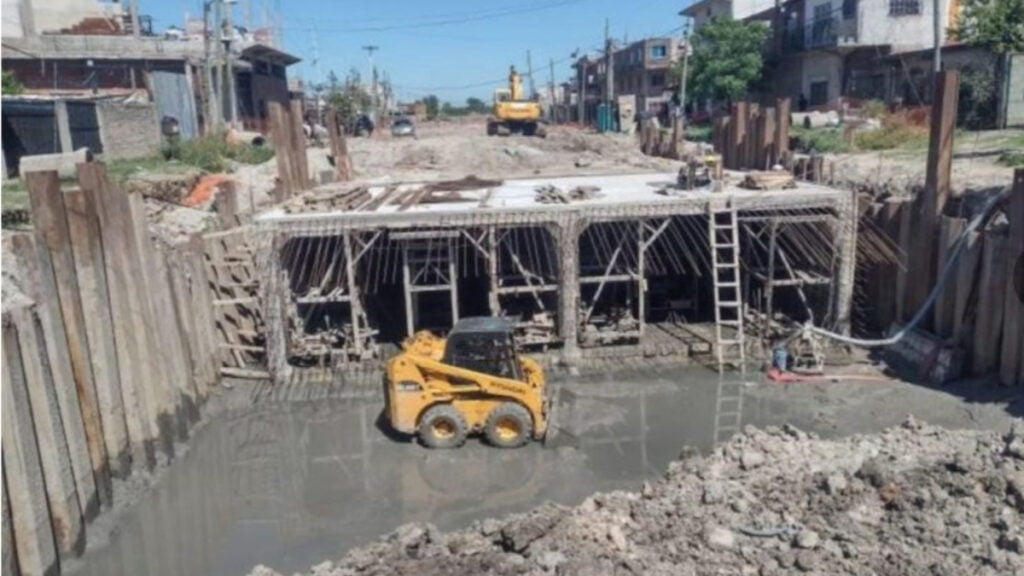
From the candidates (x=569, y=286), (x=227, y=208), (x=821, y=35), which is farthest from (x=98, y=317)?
(x=821, y=35)

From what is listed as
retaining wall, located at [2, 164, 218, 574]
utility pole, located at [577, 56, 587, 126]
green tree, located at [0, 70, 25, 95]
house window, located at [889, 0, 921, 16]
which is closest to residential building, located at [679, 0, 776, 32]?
utility pole, located at [577, 56, 587, 126]

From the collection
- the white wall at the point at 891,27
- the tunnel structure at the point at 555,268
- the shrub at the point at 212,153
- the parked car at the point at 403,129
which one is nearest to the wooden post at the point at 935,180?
the tunnel structure at the point at 555,268

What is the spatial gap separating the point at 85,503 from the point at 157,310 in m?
3.76

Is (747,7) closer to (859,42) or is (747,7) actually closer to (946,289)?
(859,42)

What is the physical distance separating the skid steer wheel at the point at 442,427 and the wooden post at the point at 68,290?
4.72 m

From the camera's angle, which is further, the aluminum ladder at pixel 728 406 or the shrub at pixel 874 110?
the shrub at pixel 874 110

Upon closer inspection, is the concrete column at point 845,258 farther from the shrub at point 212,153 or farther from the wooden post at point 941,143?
the shrub at point 212,153

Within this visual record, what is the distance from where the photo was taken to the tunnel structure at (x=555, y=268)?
17.2 metres

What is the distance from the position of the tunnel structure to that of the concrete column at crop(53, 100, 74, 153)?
37.1 feet

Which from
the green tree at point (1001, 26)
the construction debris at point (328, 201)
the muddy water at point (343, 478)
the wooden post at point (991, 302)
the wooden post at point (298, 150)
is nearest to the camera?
the muddy water at point (343, 478)

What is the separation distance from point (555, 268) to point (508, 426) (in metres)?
5.43

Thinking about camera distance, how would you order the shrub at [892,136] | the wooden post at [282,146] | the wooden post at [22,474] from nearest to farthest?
the wooden post at [22,474] → the wooden post at [282,146] → the shrub at [892,136]

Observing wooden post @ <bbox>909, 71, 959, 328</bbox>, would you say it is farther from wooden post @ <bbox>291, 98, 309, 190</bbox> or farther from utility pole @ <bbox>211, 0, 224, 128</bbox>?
utility pole @ <bbox>211, 0, 224, 128</bbox>

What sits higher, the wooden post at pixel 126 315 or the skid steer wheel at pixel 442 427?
the wooden post at pixel 126 315
